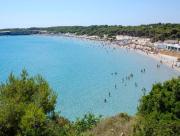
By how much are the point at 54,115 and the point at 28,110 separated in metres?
4.64

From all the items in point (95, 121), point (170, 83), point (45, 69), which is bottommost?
point (45, 69)

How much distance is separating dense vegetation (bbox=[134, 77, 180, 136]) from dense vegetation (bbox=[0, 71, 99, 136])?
331 centimetres

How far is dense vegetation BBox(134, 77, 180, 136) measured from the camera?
17.1 m

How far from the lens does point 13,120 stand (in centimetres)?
1438

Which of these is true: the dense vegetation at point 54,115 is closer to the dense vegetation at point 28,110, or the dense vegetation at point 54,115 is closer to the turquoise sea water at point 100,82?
the dense vegetation at point 28,110

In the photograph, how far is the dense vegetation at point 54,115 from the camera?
13.9m

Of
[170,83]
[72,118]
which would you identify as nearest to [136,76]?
[72,118]

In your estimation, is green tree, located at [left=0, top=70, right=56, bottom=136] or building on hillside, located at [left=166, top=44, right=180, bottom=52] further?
building on hillside, located at [left=166, top=44, right=180, bottom=52]

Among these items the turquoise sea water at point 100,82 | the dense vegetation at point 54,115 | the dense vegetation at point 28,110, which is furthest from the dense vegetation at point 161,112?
the turquoise sea water at point 100,82

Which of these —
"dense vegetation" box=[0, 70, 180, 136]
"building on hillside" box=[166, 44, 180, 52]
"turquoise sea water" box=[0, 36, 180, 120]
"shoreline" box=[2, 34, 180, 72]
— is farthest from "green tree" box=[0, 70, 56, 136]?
"building on hillside" box=[166, 44, 180, 52]

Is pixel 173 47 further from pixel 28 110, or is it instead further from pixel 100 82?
pixel 28 110

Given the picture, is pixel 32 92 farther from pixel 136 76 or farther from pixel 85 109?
pixel 136 76

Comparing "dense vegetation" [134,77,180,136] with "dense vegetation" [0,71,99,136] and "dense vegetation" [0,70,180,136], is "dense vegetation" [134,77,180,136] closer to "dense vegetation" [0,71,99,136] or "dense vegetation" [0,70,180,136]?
"dense vegetation" [0,70,180,136]

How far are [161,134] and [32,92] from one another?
6.52 metres
